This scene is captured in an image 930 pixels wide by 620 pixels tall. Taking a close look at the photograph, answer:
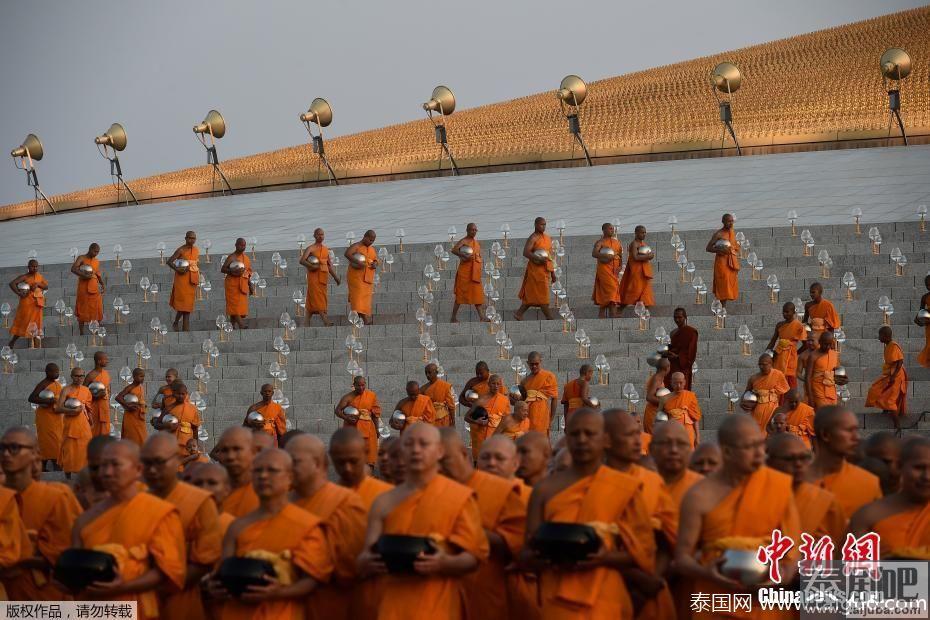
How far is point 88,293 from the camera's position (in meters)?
15.8

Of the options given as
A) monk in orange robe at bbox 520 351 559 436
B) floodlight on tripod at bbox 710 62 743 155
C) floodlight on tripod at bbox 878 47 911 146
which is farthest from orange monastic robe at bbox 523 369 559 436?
floodlight on tripod at bbox 878 47 911 146

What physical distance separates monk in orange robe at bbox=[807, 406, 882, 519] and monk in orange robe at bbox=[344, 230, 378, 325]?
8837 mm

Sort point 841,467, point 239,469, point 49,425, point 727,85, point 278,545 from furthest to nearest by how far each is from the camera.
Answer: point 727,85
point 49,425
point 239,469
point 841,467
point 278,545

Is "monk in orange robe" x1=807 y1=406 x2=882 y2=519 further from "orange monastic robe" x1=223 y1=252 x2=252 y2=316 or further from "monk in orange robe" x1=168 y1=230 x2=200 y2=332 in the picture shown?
"monk in orange robe" x1=168 y1=230 x2=200 y2=332

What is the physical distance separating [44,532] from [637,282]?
8.39 m

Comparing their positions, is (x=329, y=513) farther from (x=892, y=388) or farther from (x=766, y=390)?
(x=892, y=388)

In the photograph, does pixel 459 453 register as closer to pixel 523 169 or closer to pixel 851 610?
pixel 851 610

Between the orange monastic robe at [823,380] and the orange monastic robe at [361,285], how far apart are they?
4.48 m

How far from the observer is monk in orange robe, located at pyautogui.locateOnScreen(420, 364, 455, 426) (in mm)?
11992

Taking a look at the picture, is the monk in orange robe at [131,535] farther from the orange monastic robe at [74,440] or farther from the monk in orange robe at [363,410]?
the orange monastic robe at [74,440]

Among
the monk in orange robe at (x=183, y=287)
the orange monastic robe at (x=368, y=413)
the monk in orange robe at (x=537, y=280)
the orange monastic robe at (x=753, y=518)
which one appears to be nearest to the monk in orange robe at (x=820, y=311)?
the monk in orange robe at (x=537, y=280)

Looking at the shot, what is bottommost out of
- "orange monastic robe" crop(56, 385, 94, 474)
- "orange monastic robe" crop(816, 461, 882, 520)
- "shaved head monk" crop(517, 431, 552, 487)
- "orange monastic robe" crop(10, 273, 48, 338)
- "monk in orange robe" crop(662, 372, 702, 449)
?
"orange monastic robe" crop(56, 385, 94, 474)

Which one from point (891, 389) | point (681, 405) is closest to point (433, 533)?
point (681, 405)

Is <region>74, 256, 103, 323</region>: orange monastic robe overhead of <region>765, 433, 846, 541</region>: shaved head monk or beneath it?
overhead
